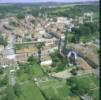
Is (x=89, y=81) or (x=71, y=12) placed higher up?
(x=71, y=12)

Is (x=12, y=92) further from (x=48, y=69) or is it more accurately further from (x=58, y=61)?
(x=58, y=61)

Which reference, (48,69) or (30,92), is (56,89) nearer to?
(30,92)

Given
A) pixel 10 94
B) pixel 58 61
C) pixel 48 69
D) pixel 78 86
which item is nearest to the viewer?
pixel 10 94

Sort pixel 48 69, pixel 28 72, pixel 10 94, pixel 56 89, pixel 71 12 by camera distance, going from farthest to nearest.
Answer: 1. pixel 71 12
2. pixel 48 69
3. pixel 28 72
4. pixel 56 89
5. pixel 10 94

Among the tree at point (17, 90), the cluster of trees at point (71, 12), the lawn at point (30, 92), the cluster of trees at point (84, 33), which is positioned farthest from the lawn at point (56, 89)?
the cluster of trees at point (71, 12)

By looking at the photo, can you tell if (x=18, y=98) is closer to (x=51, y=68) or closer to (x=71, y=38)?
(x=51, y=68)

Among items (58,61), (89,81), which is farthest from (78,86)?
(58,61)

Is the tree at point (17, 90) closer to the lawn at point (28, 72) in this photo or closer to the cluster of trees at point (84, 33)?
the lawn at point (28, 72)

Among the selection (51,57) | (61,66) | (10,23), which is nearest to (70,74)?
(61,66)

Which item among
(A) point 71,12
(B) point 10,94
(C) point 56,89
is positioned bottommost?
(C) point 56,89

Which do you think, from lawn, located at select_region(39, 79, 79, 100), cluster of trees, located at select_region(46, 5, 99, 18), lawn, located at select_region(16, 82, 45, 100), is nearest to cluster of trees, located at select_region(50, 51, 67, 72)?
lawn, located at select_region(39, 79, 79, 100)

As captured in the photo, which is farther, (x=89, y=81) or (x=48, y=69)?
(x=48, y=69)
